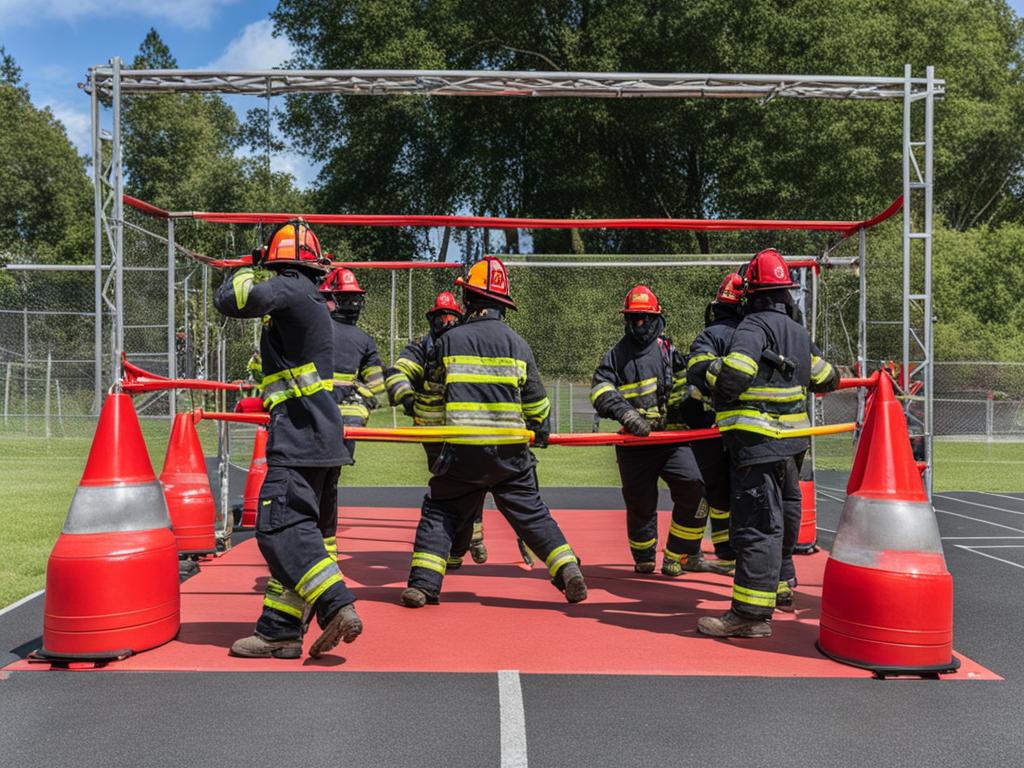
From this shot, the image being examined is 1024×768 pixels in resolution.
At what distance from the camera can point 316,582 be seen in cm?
461

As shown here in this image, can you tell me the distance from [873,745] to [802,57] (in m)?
26.7

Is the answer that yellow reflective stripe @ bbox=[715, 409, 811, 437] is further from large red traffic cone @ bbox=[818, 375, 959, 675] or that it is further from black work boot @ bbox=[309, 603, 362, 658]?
black work boot @ bbox=[309, 603, 362, 658]

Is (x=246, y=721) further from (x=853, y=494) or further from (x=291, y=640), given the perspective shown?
(x=853, y=494)

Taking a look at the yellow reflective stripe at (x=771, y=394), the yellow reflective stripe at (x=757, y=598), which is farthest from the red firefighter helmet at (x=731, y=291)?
the yellow reflective stripe at (x=757, y=598)

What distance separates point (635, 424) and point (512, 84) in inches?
121

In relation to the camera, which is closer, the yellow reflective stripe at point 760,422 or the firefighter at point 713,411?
the yellow reflective stripe at point 760,422

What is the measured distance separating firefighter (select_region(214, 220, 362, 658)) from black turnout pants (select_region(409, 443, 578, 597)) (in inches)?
41.6

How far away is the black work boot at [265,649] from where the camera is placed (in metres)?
4.81

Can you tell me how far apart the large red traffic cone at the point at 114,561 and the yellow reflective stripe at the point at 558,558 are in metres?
2.22

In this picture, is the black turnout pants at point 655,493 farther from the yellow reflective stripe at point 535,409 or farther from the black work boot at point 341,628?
the black work boot at point 341,628

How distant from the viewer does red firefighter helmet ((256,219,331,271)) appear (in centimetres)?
484

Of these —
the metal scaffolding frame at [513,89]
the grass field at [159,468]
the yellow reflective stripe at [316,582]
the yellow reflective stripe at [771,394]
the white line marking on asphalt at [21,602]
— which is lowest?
the grass field at [159,468]

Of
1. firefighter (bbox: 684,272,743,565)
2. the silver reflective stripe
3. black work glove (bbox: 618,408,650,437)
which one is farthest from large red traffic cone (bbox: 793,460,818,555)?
the silver reflective stripe

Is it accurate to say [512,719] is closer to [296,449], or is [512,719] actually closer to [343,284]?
[296,449]
